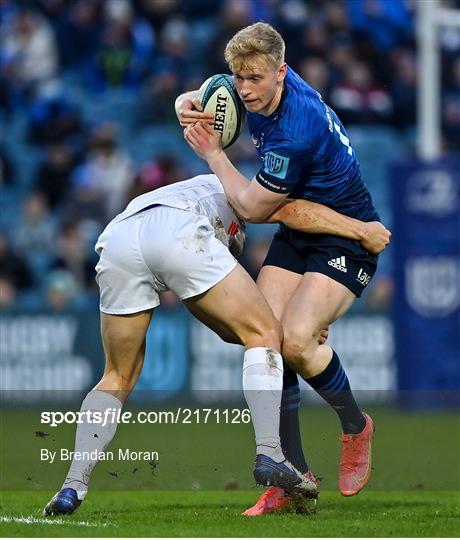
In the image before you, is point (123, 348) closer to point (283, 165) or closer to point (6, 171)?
point (283, 165)

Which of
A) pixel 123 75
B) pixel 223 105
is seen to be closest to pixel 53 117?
pixel 123 75

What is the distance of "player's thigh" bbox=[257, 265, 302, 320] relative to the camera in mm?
6941

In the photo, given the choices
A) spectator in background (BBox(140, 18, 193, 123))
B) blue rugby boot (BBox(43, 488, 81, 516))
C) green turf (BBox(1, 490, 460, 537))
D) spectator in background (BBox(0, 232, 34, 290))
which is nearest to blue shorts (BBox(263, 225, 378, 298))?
green turf (BBox(1, 490, 460, 537))

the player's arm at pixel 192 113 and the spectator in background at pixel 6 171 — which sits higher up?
the player's arm at pixel 192 113

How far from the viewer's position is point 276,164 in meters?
6.43

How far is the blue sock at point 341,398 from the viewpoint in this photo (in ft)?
22.7

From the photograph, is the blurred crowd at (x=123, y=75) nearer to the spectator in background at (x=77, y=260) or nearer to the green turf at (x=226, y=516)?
the spectator in background at (x=77, y=260)

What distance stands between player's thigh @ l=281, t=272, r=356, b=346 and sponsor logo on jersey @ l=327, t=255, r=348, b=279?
82 mm

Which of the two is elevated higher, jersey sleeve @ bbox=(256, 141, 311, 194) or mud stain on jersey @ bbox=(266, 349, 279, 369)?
jersey sleeve @ bbox=(256, 141, 311, 194)

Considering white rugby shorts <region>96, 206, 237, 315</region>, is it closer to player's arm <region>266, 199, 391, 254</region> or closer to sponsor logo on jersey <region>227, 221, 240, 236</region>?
sponsor logo on jersey <region>227, 221, 240, 236</region>

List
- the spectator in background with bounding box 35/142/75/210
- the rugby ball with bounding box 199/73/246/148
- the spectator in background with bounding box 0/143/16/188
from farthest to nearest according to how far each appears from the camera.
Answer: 1. the spectator in background with bounding box 0/143/16/188
2. the spectator in background with bounding box 35/142/75/210
3. the rugby ball with bounding box 199/73/246/148

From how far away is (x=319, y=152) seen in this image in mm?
6641

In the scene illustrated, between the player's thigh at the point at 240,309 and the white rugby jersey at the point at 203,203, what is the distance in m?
0.39

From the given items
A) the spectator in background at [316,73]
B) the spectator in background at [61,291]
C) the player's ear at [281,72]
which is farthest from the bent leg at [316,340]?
the spectator in background at [316,73]
